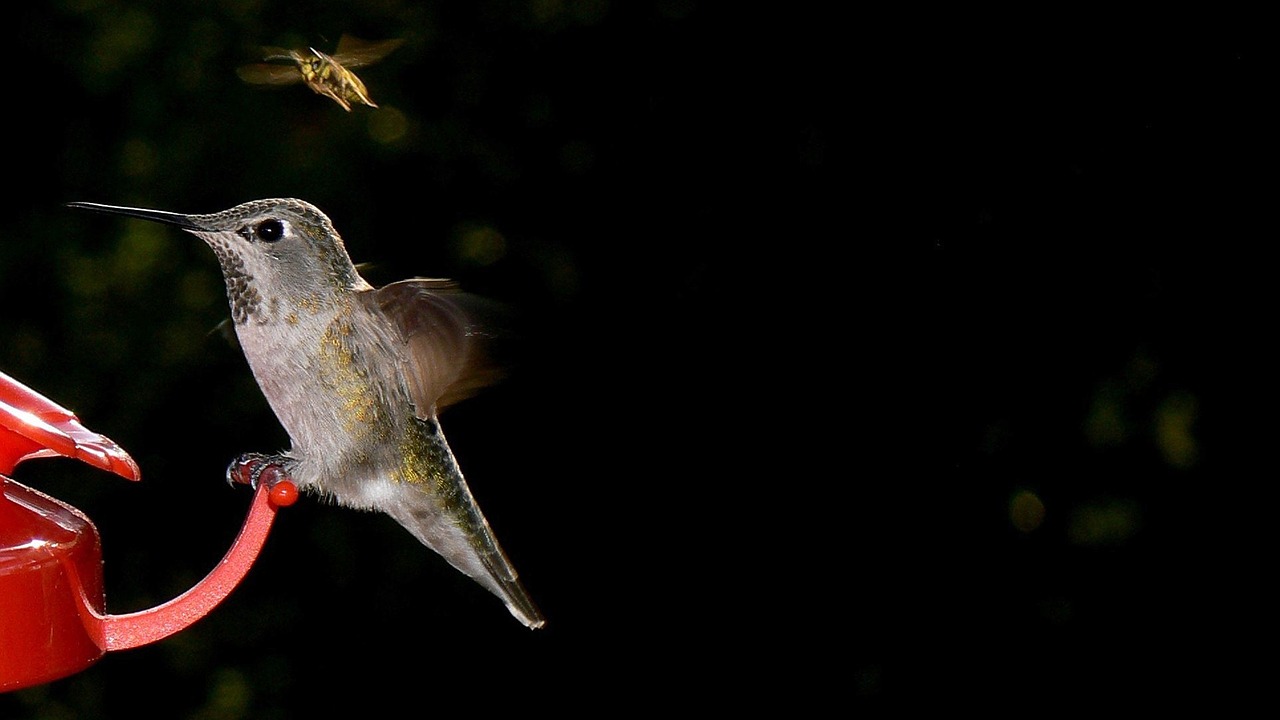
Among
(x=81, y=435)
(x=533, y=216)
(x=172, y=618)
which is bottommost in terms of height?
(x=533, y=216)

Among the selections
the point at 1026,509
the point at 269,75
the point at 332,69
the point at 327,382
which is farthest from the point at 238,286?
the point at 1026,509

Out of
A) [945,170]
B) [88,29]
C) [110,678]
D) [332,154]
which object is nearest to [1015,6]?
[945,170]

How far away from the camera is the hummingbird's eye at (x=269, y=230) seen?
1675 mm

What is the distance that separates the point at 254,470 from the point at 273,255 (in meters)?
0.28

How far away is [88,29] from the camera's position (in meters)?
3.03

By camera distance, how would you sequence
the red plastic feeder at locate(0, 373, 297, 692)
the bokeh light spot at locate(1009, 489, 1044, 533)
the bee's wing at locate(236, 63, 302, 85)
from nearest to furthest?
1. the red plastic feeder at locate(0, 373, 297, 692)
2. the bee's wing at locate(236, 63, 302, 85)
3. the bokeh light spot at locate(1009, 489, 1044, 533)

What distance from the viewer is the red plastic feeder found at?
1354 millimetres

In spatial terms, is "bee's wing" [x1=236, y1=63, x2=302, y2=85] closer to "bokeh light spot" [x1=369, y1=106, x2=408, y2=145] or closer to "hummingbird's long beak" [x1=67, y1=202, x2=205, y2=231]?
"hummingbird's long beak" [x1=67, y1=202, x2=205, y2=231]

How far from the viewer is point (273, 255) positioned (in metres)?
1.70

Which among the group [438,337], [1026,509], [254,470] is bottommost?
[1026,509]

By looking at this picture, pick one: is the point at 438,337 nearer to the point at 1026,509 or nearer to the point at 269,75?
the point at 269,75

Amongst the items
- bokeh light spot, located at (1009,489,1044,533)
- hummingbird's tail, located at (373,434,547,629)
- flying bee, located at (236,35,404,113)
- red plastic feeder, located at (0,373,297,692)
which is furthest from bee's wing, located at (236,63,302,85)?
bokeh light spot, located at (1009,489,1044,533)

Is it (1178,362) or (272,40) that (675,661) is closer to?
(1178,362)

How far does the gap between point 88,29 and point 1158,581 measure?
8.44ft
